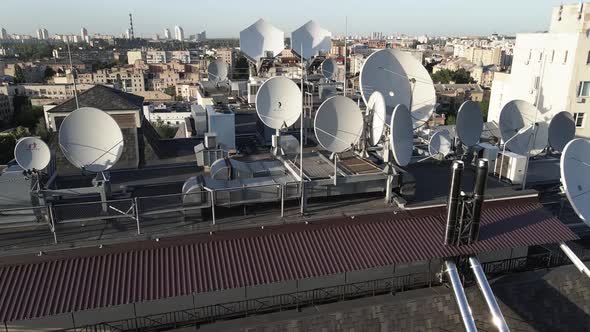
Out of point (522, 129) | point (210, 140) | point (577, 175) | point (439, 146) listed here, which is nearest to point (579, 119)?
point (522, 129)

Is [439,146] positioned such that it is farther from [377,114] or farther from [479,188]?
[479,188]

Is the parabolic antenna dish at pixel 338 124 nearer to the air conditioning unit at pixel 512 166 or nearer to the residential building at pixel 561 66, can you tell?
the air conditioning unit at pixel 512 166

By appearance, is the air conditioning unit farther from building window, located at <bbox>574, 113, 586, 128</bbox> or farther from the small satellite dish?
building window, located at <bbox>574, 113, 586, 128</bbox>

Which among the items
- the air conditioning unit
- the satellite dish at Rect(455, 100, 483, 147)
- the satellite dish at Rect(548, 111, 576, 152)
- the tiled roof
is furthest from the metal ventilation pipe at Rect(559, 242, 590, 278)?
the tiled roof

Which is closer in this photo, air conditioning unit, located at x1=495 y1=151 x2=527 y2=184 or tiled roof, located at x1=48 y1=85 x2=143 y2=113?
air conditioning unit, located at x1=495 y1=151 x2=527 y2=184

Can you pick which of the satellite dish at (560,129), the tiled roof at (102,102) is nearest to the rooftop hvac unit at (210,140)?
the tiled roof at (102,102)

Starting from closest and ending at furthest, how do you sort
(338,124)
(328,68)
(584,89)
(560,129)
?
(338,124)
(560,129)
(584,89)
(328,68)
